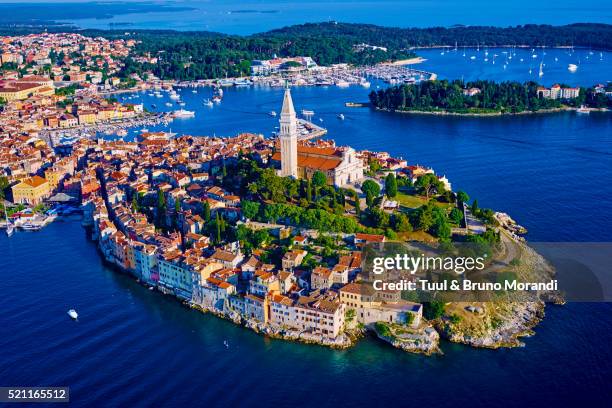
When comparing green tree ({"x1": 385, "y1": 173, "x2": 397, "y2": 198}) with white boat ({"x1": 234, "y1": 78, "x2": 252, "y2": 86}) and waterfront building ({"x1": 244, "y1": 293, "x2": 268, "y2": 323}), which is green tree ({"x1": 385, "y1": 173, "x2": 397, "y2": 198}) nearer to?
waterfront building ({"x1": 244, "y1": 293, "x2": 268, "y2": 323})

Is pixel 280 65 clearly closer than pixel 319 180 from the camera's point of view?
No

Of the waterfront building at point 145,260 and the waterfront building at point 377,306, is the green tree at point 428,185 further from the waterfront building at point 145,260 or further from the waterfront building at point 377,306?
the waterfront building at point 145,260

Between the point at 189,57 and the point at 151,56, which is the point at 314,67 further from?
the point at 151,56

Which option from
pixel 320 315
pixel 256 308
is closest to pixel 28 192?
pixel 256 308

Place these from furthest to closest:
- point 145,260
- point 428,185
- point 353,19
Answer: point 353,19
point 428,185
point 145,260

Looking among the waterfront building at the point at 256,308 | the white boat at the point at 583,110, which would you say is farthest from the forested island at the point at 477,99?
the waterfront building at the point at 256,308

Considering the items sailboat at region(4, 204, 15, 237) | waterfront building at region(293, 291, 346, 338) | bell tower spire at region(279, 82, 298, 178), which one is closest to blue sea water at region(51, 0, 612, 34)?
bell tower spire at region(279, 82, 298, 178)

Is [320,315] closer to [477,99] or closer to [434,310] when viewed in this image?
[434,310]
